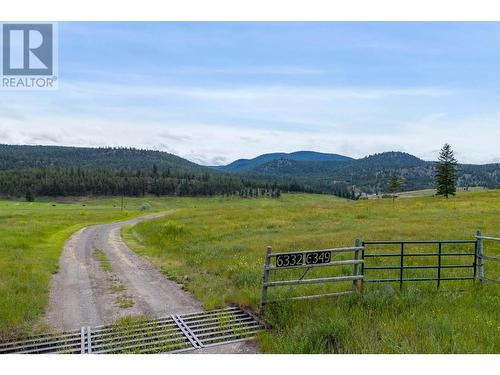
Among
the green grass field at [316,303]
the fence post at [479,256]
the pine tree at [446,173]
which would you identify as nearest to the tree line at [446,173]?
the pine tree at [446,173]

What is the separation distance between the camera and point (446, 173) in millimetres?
74500

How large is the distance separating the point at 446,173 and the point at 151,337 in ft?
250

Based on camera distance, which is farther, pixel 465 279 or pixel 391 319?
→ pixel 465 279

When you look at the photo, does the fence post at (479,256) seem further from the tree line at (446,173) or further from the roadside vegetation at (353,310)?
the tree line at (446,173)

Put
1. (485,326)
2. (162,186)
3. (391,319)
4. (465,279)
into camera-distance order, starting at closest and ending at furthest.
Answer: (485,326), (391,319), (465,279), (162,186)

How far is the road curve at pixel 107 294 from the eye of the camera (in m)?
11.0

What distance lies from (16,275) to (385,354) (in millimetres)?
13679

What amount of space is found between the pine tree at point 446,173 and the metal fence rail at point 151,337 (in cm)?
7299

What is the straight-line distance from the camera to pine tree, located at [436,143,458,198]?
73.7m

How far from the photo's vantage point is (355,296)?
34.8 feet

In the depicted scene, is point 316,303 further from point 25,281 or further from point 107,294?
point 25,281

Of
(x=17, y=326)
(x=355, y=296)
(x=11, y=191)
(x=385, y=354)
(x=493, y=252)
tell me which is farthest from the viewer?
(x=11, y=191)

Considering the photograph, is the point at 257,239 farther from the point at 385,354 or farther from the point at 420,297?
the point at 385,354

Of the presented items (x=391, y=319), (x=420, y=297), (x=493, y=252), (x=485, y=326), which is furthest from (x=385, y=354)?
(x=493, y=252)
